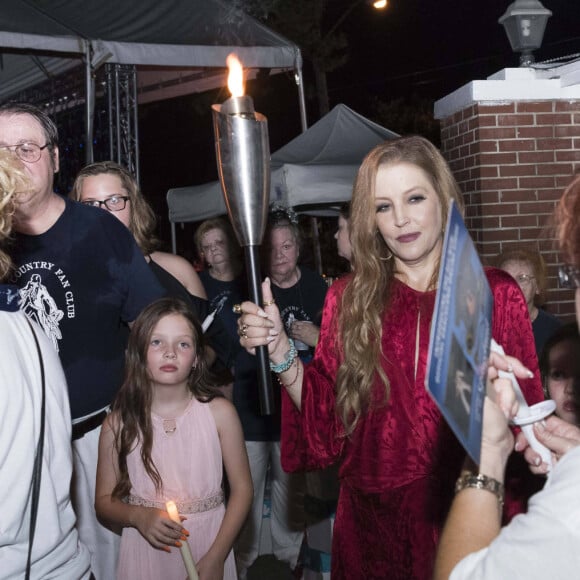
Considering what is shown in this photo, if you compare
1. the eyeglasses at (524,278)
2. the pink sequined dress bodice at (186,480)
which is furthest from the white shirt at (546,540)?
the eyeglasses at (524,278)

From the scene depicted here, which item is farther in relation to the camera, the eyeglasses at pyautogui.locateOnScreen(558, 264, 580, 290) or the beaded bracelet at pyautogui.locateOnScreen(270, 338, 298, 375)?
the beaded bracelet at pyautogui.locateOnScreen(270, 338, 298, 375)

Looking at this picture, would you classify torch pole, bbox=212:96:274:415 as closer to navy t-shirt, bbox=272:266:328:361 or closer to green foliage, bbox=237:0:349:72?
navy t-shirt, bbox=272:266:328:361

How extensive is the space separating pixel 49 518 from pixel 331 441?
1127mm

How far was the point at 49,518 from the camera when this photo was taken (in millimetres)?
2230

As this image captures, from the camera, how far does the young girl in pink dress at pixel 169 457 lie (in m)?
3.90

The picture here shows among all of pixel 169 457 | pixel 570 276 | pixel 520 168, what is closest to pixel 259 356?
pixel 570 276

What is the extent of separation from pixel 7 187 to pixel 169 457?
2.19 meters

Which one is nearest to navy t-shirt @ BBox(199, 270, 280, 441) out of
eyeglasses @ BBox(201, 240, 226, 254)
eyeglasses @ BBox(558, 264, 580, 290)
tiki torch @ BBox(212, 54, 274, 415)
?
eyeglasses @ BBox(201, 240, 226, 254)

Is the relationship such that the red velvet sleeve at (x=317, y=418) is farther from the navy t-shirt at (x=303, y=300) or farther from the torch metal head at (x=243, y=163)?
the navy t-shirt at (x=303, y=300)

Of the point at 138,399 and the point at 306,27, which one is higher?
the point at 306,27

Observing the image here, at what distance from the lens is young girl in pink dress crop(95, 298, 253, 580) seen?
12.8 ft

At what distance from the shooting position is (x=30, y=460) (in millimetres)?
2113

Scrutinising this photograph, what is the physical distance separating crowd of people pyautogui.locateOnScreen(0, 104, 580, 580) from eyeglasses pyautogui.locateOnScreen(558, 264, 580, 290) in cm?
1

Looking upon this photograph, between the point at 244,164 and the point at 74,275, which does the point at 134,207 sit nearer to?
the point at 74,275
